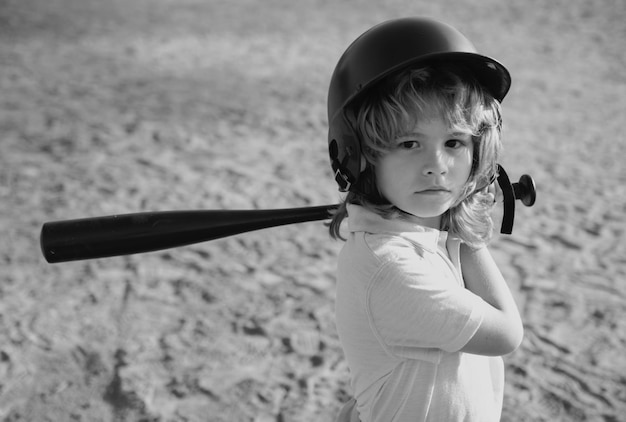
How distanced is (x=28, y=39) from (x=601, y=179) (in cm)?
575

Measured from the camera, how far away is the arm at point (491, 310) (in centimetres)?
161

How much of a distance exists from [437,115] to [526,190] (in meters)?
0.46

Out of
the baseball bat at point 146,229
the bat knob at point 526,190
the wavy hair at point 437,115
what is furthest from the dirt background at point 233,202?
the wavy hair at point 437,115

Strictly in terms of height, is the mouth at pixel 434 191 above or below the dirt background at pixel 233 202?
above

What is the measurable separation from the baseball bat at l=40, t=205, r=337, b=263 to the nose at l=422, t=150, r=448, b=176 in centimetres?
36

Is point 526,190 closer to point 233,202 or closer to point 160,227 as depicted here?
point 160,227

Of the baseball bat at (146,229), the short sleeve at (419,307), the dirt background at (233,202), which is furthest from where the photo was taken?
the dirt background at (233,202)

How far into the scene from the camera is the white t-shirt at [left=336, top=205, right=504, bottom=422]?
5.12 feet

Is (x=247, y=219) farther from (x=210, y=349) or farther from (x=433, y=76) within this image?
(x=210, y=349)

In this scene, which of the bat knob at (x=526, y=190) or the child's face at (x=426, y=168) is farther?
the bat knob at (x=526, y=190)

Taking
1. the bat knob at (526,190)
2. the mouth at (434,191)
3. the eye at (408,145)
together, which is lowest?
the bat knob at (526,190)

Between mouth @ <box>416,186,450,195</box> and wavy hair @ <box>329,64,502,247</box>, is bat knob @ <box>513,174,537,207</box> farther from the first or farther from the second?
mouth @ <box>416,186,450,195</box>

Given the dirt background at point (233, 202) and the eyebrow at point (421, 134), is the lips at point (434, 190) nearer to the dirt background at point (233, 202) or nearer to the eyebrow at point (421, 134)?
the eyebrow at point (421, 134)

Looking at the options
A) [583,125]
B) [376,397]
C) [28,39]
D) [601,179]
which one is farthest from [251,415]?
[28,39]
